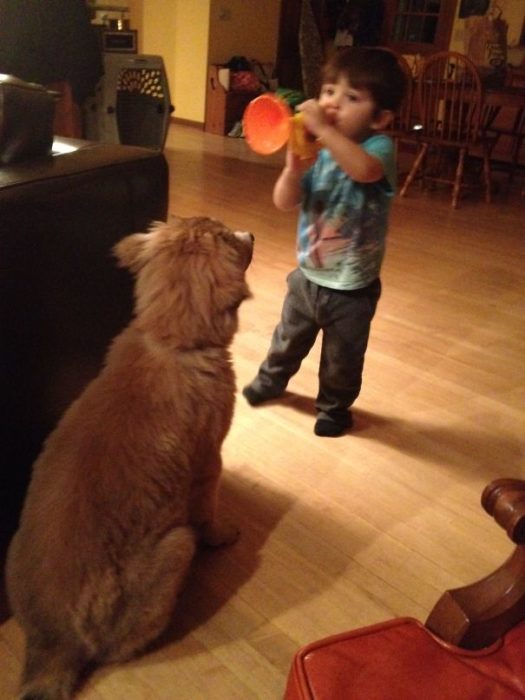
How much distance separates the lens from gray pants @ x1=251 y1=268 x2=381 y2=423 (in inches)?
60.7

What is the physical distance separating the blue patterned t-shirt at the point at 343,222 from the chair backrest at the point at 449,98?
2924 millimetres

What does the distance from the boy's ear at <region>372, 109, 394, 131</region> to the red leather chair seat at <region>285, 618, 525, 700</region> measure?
3.41 feet

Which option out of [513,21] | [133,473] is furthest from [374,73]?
[513,21]

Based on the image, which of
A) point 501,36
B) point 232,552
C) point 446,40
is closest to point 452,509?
point 232,552

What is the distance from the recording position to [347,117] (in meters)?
1.35

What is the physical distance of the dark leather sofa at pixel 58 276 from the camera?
3.37 ft

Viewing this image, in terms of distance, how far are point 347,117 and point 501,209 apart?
130 inches

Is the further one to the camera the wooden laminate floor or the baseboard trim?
the baseboard trim

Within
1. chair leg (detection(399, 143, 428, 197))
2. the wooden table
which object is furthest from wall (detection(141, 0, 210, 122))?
the wooden table

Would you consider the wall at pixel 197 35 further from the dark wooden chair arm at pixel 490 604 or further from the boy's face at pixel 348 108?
the dark wooden chair arm at pixel 490 604

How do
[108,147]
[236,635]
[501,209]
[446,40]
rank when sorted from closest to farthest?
[236,635] → [108,147] → [501,209] → [446,40]

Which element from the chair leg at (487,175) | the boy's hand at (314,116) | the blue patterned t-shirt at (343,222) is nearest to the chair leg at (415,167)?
the chair leg at (487,175)

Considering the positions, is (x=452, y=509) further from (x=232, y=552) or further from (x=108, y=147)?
(x=108, y=147)

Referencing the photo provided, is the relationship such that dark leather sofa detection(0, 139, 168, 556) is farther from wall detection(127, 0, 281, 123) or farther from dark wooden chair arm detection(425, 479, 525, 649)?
wall detection(127, 0, 281, 123)
